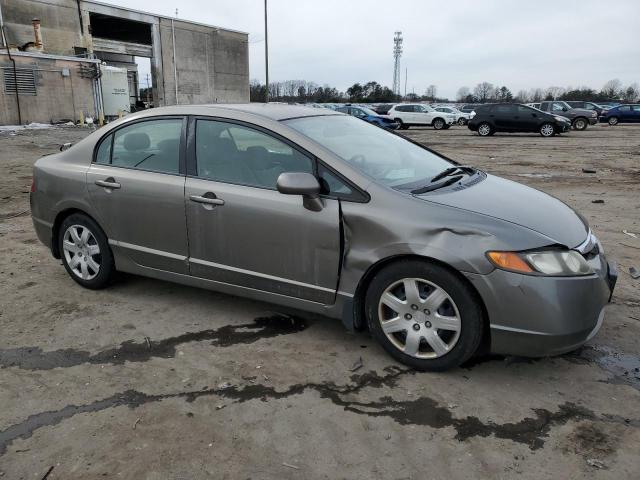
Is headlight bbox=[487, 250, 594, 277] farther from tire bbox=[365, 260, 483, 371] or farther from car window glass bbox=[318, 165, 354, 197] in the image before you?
car window glass bbox=[318, 165, 354, 197]

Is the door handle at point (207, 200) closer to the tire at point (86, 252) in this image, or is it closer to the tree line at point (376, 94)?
the tire at point (86, 252)

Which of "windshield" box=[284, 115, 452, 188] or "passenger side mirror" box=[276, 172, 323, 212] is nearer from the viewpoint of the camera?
"passenger side mirror" box=[276, 172, 323, 212]

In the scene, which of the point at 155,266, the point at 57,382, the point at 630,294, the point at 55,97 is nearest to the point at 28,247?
the point at 155,266

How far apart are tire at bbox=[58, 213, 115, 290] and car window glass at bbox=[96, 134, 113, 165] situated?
497 millimetres

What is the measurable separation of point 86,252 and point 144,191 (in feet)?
3.08

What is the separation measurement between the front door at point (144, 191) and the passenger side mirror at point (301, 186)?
980 mm

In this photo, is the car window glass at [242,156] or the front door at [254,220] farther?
the car window glass at [242,156]

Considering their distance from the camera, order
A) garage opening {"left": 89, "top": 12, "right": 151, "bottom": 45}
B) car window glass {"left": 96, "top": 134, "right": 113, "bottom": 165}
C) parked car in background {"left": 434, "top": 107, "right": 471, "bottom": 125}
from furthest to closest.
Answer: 1. garage opening {"left": 89, "top": 12, "right": 151, "bottom": 45}
2. parked car in background {"left": 434, "top": 107, "right": 471, "bottom": 125}
3. car window glass {"left": 96, "top": 134, "right": 113, "bottom": 165}

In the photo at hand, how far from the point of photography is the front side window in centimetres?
407

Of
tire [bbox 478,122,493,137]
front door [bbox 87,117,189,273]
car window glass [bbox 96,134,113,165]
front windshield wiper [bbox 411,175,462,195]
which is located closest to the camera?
front windshield wiper [bbox 411,175,462,195]

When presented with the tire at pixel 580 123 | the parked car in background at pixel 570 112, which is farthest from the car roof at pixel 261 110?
the tire at pixel 580 123

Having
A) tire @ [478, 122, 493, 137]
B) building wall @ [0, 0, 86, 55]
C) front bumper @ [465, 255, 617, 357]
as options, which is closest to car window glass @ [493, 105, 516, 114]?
tire @ [478, 122, 493, 137]

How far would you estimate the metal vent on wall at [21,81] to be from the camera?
2555cm

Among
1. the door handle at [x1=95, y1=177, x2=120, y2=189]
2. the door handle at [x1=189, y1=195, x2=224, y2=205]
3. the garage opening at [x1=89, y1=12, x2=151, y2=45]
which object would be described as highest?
the garage opening at [x1=89, y1=12, x2=151, y2=45]
